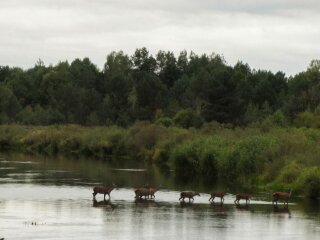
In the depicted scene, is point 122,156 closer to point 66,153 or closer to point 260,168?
point 66,153

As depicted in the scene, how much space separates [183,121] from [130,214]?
228 ft

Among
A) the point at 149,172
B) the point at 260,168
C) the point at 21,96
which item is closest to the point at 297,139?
the point at 260,168

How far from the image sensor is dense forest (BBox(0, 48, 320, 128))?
117562mm

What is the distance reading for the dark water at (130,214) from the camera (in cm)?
4169

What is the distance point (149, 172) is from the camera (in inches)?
3194

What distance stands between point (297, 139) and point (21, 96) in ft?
406

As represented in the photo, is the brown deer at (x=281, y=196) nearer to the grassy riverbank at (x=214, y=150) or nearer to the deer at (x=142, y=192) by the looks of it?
the grassy riverbank at (x=214, y=150)

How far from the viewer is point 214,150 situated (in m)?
77.5

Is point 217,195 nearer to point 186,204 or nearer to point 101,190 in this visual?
point 186,204

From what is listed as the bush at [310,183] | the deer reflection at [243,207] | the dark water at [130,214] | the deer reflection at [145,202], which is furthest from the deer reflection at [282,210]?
the deer reflection at [145,202]

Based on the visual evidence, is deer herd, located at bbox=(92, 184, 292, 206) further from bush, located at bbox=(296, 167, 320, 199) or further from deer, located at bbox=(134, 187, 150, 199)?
bush, located at bbox=(296, 167, 320, 199)

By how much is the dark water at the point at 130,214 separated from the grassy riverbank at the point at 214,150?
14.7ft

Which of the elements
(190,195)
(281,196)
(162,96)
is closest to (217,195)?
(190,195)

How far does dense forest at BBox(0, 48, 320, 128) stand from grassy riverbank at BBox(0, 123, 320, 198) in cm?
984
